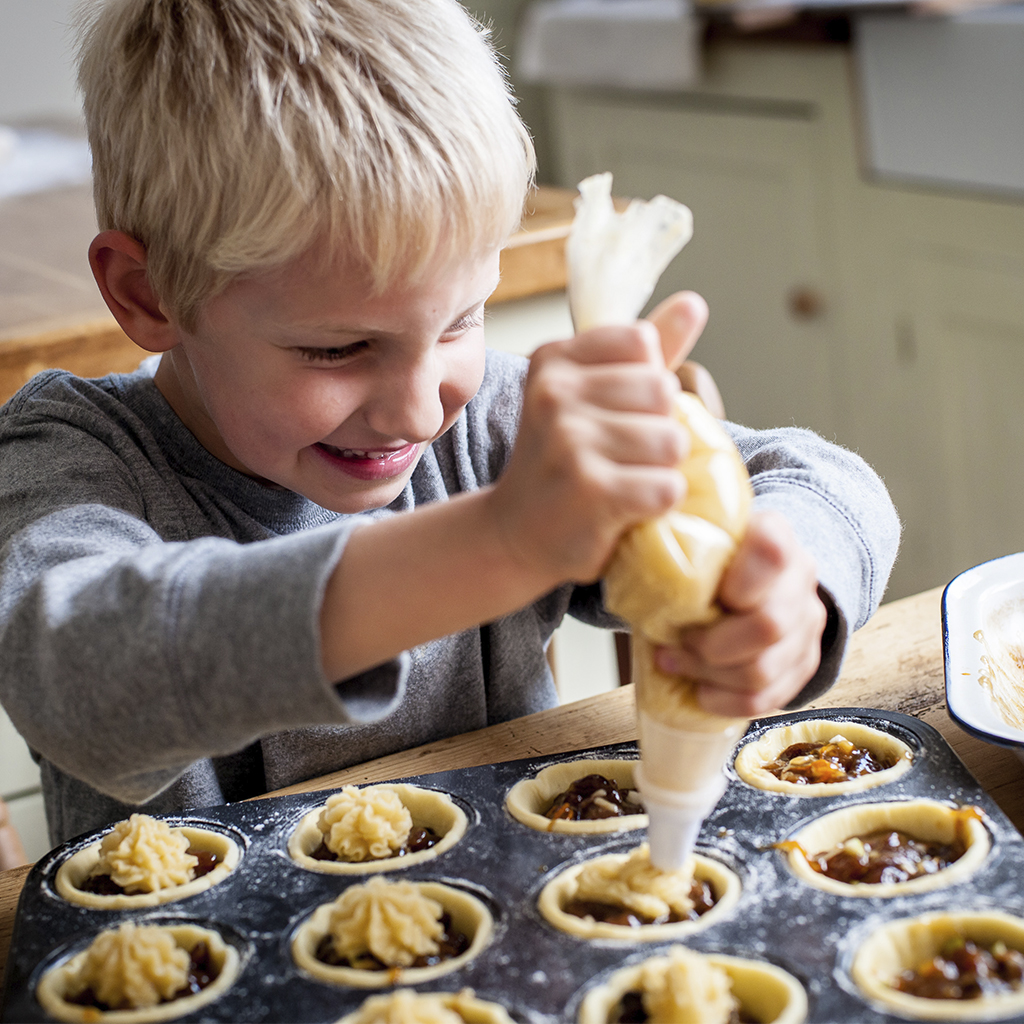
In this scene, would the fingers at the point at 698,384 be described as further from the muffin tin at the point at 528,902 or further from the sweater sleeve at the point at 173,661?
the sweater sleeve at the point at 173,661

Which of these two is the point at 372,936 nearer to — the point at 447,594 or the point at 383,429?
the point at 447,594

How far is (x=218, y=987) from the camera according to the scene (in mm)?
729

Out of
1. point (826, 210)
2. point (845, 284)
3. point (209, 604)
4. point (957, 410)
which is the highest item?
point (209, 604)

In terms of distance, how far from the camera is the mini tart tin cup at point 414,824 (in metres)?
0.84

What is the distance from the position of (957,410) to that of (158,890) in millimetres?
2212

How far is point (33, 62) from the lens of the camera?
3.73 meters

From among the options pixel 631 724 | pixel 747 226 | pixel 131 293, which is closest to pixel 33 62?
pixel 747 226

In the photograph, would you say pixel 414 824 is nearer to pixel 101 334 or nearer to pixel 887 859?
pixel 887 859

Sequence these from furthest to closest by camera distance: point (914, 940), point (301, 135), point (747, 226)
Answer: point (747, 226), point (301, 135), point (914, 940)

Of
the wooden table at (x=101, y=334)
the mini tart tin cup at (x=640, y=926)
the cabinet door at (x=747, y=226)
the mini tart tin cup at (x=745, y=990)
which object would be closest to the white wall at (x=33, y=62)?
the cabinet door at (x=747, y=226)

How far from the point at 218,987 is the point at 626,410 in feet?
1.33

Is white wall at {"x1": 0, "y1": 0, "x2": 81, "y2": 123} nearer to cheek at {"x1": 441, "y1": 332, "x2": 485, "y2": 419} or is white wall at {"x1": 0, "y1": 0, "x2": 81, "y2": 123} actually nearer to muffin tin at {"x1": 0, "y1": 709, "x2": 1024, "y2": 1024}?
cheek at {"x1": 441, "y1": 332, "x2": 485, "y2": 419}

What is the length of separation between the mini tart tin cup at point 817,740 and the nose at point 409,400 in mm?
Result: 327

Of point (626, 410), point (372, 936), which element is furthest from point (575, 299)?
point (372, 936)
